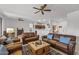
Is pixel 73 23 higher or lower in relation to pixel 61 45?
higher

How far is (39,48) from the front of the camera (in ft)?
7.64

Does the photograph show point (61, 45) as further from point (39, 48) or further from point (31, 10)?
point (31, 10)

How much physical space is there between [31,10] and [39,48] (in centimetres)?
79

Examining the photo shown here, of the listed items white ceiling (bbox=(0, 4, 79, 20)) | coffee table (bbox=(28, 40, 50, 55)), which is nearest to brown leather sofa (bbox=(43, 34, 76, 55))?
coffee table (bbox=(28, 40, 50, 55))

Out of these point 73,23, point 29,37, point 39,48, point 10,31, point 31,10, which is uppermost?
point 31,10

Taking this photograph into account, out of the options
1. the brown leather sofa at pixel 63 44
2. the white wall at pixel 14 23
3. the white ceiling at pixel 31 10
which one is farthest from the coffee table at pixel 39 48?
the white ceiling at pixel 31 10

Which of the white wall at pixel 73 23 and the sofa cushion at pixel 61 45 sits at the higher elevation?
the white wall at pixel 73 23

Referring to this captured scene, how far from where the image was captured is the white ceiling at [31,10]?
7.80ft

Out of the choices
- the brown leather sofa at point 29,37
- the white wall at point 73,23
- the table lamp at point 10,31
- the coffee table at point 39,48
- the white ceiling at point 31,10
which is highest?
the white ceiling at point 31,10

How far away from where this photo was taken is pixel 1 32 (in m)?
2.41

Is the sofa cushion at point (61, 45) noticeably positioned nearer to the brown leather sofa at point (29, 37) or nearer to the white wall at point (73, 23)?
the white wall at point (73, 23)

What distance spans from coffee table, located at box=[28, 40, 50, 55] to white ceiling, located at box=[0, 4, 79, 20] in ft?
1.82

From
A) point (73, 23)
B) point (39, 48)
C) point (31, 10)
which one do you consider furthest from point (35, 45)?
point (73, 23)

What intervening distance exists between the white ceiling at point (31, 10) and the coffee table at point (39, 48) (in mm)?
555
